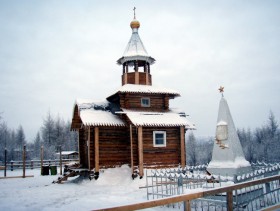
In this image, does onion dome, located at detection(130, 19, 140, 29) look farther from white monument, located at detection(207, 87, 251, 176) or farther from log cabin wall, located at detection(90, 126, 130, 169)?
white monument, located at detection(207, 87, 251, 176)

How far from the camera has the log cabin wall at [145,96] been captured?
2073 cm

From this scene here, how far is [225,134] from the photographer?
13.8 metres

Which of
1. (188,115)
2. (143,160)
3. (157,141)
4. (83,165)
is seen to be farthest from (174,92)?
(83,165)

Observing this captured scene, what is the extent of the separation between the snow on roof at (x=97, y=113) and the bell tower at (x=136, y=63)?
9.05 feet

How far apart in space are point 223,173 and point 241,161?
1.10 metres

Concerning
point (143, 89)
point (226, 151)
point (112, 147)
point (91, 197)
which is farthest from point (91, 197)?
point (143, 89)

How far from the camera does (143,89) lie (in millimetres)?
20859

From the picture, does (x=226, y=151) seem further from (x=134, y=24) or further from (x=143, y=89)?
(x=134, y=24)

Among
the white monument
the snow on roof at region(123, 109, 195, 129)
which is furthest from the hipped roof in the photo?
the white monument

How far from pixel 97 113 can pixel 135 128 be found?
2.87 metres

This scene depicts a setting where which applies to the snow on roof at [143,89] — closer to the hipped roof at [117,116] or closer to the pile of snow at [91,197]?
the hipped roof at [117,116]

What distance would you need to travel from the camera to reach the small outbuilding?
18719 millimetres

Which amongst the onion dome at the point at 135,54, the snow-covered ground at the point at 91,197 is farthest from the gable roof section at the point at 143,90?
the snow-covered ground at the point at 91,197

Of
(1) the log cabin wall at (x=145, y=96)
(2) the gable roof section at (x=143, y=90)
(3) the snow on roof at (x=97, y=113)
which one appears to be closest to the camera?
(3) the snow on roof at (x=97, y=113)
